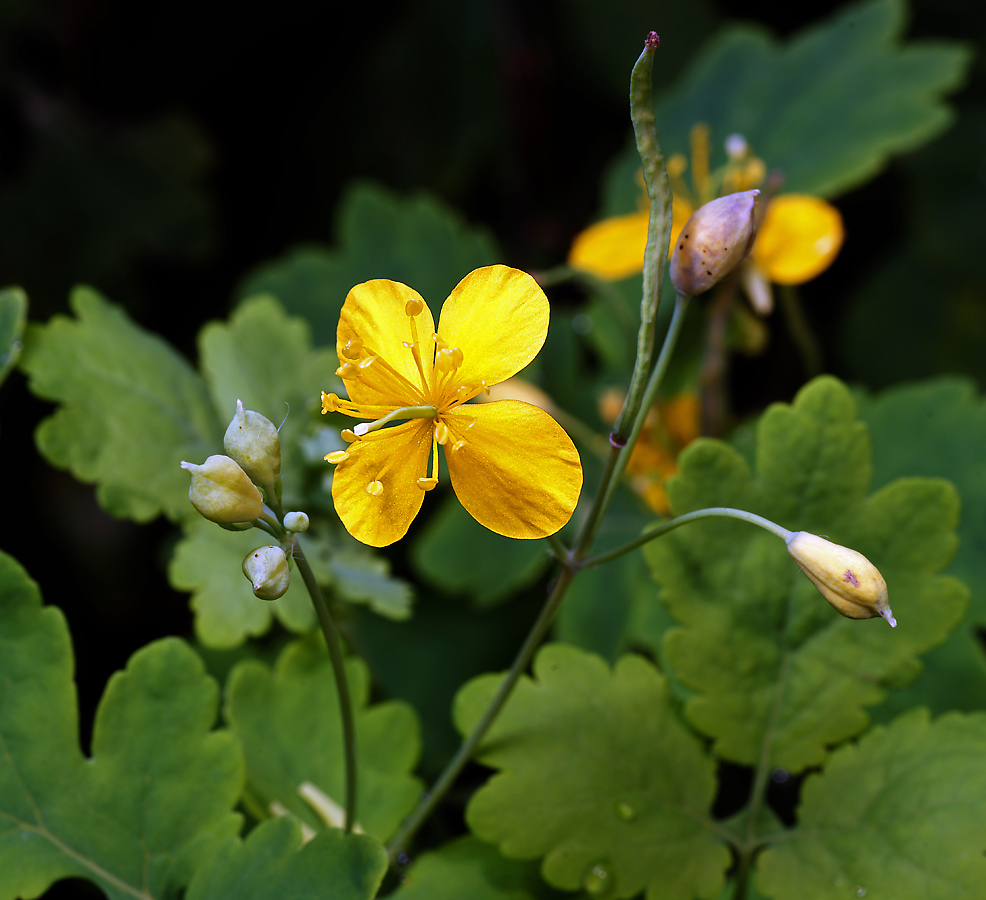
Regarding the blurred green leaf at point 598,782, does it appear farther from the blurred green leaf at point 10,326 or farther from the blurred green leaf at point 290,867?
the blurred green leaf at point 10,326

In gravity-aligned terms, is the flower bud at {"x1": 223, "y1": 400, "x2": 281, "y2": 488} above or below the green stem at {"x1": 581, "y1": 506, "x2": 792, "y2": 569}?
above

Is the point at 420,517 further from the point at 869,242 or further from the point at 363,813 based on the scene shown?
the point at 869,242

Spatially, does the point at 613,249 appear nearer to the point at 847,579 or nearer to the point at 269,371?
the point at 269,371

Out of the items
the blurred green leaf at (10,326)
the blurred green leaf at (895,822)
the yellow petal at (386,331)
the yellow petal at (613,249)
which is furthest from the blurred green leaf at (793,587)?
the blurred green leaf at (10,326)

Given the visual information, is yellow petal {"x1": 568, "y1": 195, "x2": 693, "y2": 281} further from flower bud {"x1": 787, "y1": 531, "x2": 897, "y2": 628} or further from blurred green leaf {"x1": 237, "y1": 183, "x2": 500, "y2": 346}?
flower bud {"x1": 787, "y1": 531, "x2": 897, "y2": 628}

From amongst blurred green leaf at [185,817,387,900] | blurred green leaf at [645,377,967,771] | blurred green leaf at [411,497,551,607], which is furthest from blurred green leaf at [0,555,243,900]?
blurred green leaf at [411,497,551,607]

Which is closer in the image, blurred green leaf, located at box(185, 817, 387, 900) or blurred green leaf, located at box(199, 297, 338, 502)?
blurred green leaf, located at box(185, 817, 387, 900)
